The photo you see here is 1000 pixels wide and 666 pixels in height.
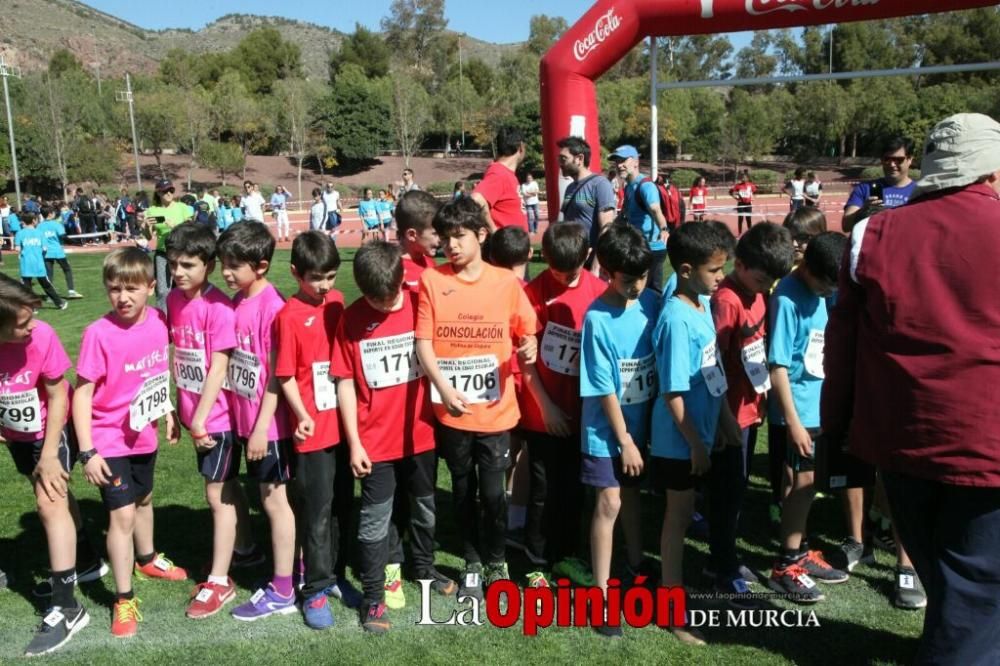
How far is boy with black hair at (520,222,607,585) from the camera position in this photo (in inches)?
140

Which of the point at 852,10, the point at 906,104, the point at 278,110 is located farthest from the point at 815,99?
the point at 852,10

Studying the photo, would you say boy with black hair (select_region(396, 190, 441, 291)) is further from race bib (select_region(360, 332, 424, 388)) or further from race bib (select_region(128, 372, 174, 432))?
race bib (select_region(128, 372, 174, 432))

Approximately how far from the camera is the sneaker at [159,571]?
12.6 feet

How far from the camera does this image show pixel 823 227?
13.8ft

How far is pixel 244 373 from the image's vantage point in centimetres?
346

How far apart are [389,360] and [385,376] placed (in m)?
0.07

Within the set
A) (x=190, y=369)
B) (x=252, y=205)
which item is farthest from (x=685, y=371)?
(x=252, y=205)

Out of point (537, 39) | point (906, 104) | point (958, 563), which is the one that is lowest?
point (958, 563)

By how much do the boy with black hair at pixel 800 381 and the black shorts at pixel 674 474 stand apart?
1.86 feet

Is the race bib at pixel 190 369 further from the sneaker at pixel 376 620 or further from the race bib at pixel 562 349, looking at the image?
the race bib at pixel 562 349

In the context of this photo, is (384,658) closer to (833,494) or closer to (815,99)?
(833,494)

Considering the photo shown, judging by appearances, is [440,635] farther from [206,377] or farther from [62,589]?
[62,589]

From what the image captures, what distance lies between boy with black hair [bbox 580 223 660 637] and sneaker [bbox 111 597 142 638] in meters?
2.01

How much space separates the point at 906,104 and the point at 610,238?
167 ft
